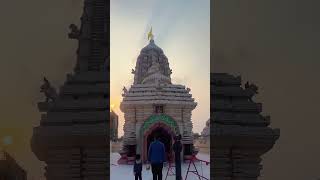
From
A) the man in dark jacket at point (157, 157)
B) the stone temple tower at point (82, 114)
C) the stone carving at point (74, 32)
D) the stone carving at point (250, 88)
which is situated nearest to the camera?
the man in dark jacket at point (157, 157)

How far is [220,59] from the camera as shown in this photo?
5.77m

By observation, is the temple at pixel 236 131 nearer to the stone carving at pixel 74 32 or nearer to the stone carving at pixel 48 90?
the stone carving at pixel 74 32

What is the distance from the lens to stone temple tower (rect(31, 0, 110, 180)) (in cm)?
558

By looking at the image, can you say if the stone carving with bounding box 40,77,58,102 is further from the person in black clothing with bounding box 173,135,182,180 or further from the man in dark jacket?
the person in black clothing with bounding box 173,135,182,180

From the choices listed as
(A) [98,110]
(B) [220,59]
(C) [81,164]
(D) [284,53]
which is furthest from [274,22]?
(C) [81,164]

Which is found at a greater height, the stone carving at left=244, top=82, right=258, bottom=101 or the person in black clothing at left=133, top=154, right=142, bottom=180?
the stone carving at left=244, top=82, right=258, bottom=101

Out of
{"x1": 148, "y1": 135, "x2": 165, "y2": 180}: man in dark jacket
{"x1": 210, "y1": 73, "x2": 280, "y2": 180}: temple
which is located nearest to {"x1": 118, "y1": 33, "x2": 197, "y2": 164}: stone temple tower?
{"x1": 148, "y1": 135, "x2": 165, "y2": 180}: man in dark jacket

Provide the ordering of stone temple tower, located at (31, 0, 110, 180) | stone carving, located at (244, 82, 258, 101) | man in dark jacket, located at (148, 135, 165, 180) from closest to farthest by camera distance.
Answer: man in dark jacket, located at (148, 135, 165, 180) → stone temple tower, located at (31, 0, 110, 180) → stone carving, located at (244, 82, 258, 101)

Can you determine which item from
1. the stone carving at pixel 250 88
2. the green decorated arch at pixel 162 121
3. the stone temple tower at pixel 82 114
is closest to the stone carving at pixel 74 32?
the stone temple tower at pixel 82 114

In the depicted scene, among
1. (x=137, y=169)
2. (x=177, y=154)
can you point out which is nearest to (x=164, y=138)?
(x=177, y=154)

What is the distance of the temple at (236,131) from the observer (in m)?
5.70

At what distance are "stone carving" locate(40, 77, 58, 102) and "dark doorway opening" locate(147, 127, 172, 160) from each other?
1.06 meters

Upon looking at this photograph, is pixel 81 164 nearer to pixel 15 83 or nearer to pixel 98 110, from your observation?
pixel 98 110

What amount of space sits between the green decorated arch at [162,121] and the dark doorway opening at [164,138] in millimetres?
76
